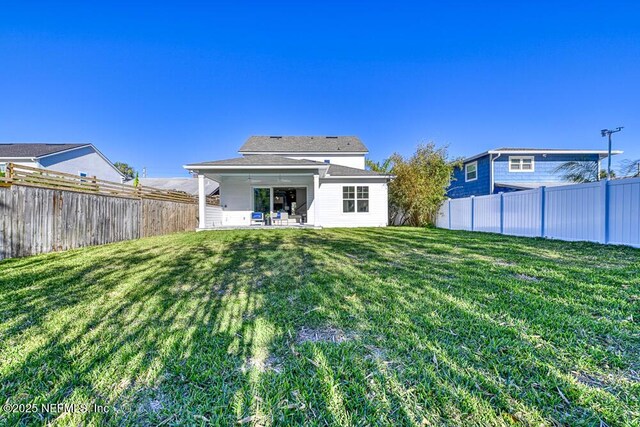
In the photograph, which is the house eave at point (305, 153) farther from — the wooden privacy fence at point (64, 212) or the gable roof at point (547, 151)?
the wooden privacy fence at point (64, 212)

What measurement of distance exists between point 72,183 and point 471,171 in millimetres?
21492

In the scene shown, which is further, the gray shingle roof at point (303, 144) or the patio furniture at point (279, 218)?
the gray shingle roof at point (303, 144)

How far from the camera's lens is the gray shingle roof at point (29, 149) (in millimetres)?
17388

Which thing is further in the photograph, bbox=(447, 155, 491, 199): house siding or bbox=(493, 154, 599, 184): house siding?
bbox=(447, 155, 491, 199): house siding

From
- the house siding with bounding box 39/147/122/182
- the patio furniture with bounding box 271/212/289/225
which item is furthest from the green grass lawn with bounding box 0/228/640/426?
the house siding with bounding box 39/147/122/182

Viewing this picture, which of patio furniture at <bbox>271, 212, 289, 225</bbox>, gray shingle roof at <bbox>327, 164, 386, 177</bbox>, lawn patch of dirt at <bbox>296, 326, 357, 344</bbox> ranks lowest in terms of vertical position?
lawn patch of dirt at <bbox>296, 326, 357, 344</bbox>

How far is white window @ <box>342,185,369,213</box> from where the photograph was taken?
605 inches

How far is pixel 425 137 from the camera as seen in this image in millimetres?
15602

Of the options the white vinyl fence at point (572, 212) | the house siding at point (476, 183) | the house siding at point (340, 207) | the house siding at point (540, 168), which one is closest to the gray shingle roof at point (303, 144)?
the house siding at point (340, 207)

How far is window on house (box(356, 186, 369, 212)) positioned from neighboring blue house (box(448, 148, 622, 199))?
6252 mm

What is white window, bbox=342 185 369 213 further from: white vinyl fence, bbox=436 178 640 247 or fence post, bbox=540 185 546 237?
fence post, bbox=540 185 546 237

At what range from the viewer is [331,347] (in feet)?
7.06

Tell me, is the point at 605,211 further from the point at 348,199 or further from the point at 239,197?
the point at 239,197

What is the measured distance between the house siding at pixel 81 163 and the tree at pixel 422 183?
22556mm
